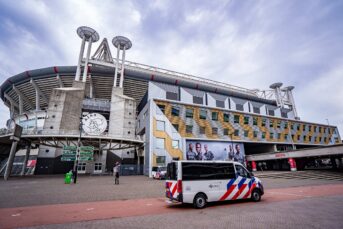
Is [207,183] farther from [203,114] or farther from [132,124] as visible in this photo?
[132,124]

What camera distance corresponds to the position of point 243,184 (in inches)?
363

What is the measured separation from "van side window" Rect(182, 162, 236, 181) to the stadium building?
22372mm

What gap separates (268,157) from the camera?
37.6 meters

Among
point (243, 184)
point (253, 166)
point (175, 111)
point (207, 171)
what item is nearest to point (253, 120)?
point (253, 166)

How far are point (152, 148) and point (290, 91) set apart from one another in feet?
219

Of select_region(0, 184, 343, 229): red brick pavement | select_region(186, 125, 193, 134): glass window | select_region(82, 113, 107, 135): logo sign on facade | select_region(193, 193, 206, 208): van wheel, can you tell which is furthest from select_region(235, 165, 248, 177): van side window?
select_region(82, 113, 107, 135): logo sign on facade

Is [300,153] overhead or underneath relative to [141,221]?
overhead

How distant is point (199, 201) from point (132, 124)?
35679mm

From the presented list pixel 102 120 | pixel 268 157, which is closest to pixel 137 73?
pixel 102 120

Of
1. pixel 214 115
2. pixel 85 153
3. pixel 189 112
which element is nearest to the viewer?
pixel 85 153

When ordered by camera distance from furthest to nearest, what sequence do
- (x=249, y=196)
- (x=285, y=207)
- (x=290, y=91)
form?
1. (x=290, y=91)
2. (x=249, y=196)
3. (x=285, y=207)

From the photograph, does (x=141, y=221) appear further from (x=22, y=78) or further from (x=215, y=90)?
(x=22, y=78)

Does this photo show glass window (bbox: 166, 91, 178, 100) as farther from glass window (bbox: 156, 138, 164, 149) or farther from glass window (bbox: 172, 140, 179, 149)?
glass window (bbox: 156, 138, 164, 149)

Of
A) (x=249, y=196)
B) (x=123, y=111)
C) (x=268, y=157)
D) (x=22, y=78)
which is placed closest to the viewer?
(x=249, y=196)
